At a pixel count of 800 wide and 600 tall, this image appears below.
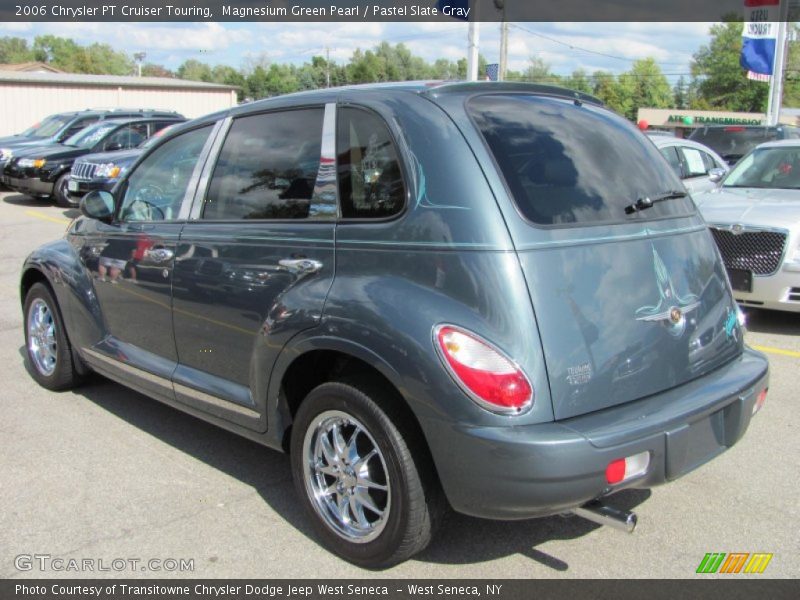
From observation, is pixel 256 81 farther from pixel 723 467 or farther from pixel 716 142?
pixel 723 467

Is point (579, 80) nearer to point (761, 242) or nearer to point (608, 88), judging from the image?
point (608, 88)

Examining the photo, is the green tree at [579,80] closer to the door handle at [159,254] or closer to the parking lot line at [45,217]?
the parking lot line at [45,217]

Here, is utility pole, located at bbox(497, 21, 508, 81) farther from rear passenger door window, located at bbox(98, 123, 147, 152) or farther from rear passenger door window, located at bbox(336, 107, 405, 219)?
rear passenger door window, located at bbox(336, 107, 405, 219)

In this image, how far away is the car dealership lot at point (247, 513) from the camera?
10.5 ft

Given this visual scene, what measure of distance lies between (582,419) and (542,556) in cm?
82

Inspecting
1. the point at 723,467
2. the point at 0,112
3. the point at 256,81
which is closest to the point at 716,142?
the point at 723,467

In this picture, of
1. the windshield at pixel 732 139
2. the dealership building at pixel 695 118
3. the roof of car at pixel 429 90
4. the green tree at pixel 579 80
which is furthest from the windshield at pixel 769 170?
the green tree at pixel 579 80

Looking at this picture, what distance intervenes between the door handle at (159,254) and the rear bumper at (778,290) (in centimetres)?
507

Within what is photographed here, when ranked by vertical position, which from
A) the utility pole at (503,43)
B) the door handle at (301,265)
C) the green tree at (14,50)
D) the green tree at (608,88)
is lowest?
the door handle at (301,265)

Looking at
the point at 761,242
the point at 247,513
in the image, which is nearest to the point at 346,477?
the point at 247,513

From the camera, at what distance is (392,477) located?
2.91 meters

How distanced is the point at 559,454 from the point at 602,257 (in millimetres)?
801
